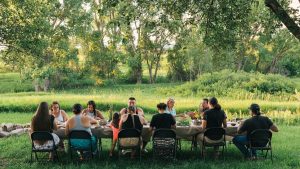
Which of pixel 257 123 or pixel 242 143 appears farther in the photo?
pixel 242 143

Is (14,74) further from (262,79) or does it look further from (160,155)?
(160,155)

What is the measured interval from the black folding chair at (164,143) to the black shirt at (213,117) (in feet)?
3.68

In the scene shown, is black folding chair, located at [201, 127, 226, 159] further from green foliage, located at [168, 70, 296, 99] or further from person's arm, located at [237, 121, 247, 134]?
green foliage, located at [168, 70, 296, 99]

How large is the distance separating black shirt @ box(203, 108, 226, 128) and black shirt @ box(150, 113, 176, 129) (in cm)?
97

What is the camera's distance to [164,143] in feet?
35.6

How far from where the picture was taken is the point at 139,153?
12188 millimetres

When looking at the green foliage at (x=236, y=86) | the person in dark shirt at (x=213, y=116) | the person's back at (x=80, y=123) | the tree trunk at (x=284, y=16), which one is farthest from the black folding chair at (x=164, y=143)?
the green foliage at (x=236, y=86)

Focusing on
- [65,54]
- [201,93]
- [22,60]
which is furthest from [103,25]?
[22,60]

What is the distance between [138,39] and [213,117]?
45504 mm

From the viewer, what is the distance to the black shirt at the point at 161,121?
11.1 meters

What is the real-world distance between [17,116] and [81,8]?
2913cm

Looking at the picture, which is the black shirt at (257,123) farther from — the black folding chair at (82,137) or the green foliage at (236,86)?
the green foliage at (236,86)

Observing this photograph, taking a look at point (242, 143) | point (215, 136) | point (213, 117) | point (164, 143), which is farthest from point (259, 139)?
point (164, 143)

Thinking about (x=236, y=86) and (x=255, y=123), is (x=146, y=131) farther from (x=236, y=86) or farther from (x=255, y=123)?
(x=236, y=86)
